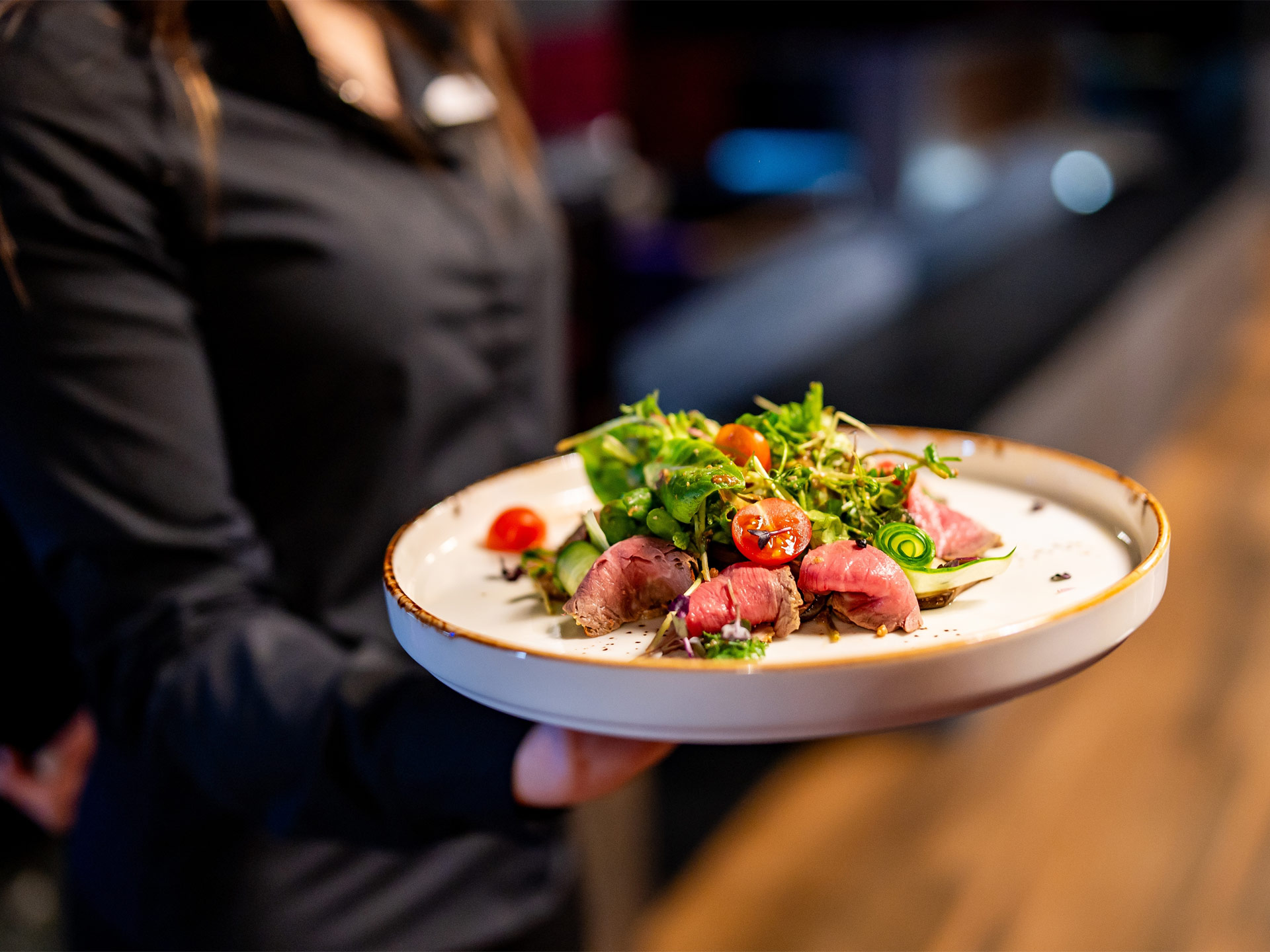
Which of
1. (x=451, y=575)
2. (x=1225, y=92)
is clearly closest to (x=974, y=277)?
(x=451, y=575)

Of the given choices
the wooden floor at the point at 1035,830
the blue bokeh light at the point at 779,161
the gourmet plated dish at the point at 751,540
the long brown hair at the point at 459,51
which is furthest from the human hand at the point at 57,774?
the blue bokeh light at the point at 779,161

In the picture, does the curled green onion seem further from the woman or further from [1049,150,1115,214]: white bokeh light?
[1049,150,1115,214]: white bokeh light

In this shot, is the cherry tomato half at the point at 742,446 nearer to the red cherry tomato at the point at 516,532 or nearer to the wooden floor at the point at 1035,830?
the red cherry tomato at the point at 516,532

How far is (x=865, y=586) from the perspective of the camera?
2.10 feet

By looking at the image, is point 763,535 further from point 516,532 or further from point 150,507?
point 150,507

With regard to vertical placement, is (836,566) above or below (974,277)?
above

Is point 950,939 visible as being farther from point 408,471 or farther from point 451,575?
point 451,575

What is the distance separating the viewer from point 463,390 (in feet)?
3.83

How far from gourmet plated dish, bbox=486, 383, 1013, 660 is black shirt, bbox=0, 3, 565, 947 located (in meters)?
0.21

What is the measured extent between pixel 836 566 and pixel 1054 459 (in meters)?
0.30

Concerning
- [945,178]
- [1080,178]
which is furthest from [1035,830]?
[1080,178]

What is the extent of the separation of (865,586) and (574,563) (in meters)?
0.20

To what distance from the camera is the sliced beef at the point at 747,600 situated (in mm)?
646

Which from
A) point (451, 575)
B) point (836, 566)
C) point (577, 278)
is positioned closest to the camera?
point (836, 566)
